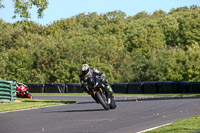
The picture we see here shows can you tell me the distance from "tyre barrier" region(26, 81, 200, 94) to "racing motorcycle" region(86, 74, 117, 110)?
19.6 meters

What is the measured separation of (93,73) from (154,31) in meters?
78.5

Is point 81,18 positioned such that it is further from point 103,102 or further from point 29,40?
point 103,102

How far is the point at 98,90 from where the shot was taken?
15430 mm

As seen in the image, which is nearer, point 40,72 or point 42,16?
point 42,16

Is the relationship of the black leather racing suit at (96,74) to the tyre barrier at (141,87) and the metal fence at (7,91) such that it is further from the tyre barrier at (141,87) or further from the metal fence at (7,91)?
the tyre barrier at (141,87)

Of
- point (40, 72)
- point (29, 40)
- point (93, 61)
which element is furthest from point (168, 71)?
point (29, 40)

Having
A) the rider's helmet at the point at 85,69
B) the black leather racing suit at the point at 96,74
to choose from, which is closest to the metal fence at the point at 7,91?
the black leather racing suit at the point at 96,74

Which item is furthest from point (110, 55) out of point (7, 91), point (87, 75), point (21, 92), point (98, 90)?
point (87, 75)

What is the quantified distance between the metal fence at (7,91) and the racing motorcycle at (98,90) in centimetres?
897

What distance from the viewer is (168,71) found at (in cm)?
5756

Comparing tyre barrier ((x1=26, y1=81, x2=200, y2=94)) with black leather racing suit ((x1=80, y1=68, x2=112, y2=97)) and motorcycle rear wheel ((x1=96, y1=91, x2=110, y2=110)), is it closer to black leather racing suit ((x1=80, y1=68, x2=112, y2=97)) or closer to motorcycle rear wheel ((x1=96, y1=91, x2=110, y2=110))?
black leather racing suit ((x1=80, y1=68, x2=112, y2=97))

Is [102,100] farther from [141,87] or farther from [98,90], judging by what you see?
[141,87]

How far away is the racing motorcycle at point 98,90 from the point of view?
1501 cm

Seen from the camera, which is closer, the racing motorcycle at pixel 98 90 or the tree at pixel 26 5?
the racing motorcycle at pixel 98 90
